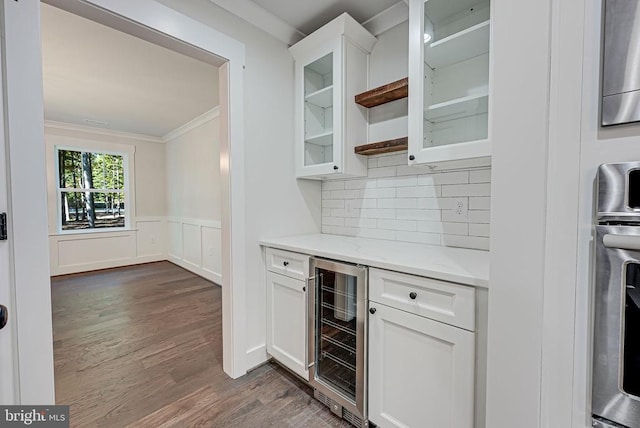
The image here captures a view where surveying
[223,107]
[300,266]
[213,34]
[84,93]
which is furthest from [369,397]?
[84,93]

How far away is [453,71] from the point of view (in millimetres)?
1492

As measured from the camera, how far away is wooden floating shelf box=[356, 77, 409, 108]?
1.65 m

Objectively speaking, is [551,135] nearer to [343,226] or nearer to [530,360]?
[530,360]

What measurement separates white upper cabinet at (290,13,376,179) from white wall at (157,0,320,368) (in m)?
0.11

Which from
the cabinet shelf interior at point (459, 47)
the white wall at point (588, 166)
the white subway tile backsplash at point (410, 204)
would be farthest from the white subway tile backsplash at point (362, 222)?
the white wall at point (588, 166)

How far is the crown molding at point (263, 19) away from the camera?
173cm

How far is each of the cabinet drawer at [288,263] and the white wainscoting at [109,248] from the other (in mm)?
4534

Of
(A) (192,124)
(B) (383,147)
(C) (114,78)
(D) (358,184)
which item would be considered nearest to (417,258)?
(B) (383,147)

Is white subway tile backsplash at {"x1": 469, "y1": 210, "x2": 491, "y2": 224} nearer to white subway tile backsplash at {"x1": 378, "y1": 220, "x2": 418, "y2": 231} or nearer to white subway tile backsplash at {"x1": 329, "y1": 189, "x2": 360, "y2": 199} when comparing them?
white subway tile backsplash at {"x1": 378, "y1": 220, "x2": 418, "y2": 231}

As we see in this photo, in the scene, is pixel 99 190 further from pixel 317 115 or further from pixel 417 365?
pixel 417 365

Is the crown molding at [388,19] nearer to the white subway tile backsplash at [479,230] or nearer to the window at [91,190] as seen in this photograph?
the white subway tile backsplash at [479,230]

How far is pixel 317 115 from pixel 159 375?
89.6 inches

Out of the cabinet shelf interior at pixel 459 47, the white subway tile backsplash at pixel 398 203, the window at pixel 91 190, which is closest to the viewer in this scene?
the cabinet shelf interior at pixel 459 47

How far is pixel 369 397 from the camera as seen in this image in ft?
4.39
